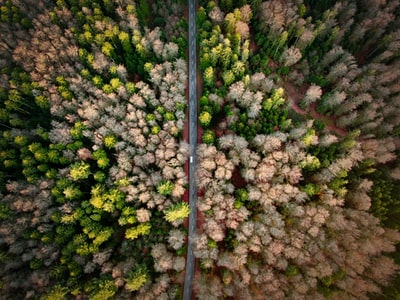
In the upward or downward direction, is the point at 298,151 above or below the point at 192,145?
below

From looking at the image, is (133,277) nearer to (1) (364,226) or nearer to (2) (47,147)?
(2) (47,147)

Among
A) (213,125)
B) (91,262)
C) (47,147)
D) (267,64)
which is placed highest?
(267,64)

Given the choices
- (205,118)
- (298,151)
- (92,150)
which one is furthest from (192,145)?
(298,151)

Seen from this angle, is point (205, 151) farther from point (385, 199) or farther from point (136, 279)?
point (385, 199)

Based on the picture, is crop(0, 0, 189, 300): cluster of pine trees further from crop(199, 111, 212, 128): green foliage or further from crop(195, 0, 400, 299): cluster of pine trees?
crop(195, 0, 400, 299): cluster of pine trees

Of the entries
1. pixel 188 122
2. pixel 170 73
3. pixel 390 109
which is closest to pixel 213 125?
pixel 188 122

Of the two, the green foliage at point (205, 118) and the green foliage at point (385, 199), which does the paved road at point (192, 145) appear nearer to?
the green foliage at point (205, 118)
